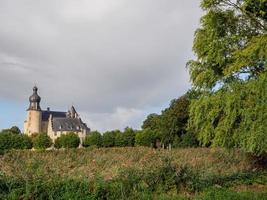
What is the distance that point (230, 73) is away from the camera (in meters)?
23.9

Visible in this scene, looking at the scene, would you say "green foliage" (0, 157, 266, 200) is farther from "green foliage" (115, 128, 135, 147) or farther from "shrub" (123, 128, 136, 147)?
"green foliage" (115, 128, 135, 147)

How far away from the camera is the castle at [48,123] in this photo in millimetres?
128750

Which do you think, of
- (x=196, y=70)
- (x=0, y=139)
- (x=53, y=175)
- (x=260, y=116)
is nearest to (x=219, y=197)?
(x=53, y=175)

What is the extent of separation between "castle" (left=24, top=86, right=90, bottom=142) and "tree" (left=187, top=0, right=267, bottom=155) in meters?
103

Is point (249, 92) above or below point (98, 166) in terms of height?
above

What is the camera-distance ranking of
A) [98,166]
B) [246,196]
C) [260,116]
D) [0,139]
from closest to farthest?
[246,196] → [98,166] → [260,116] → [0,139]

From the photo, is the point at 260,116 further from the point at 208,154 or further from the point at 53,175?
the point at 53,175

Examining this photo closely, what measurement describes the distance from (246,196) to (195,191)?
1529 mm

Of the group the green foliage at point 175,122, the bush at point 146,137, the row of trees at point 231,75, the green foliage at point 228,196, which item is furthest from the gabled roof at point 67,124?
the green foliage at point 228,196

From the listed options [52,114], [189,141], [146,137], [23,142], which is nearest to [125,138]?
[146,137]

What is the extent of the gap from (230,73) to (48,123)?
373 ft

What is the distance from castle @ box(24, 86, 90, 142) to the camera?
12875 cm

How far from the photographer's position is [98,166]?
1420 cm

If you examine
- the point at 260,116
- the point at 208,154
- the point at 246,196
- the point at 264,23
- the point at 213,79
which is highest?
the point at 264,23
